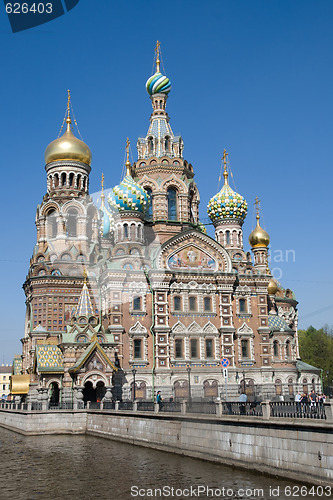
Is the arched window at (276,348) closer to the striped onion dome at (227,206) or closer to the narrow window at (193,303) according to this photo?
the narrow window at (193,303)

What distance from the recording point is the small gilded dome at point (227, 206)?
131 ft

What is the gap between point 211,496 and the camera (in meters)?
13.4

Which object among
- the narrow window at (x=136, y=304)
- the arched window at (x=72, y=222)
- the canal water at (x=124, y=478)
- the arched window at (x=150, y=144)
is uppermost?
the arched window at (x=150, y=144)

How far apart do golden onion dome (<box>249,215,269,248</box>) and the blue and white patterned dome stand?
9194 mm

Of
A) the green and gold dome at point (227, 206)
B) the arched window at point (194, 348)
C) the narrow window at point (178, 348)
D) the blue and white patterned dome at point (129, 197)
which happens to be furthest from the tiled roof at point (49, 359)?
A: the green and gold dome at point (227, 206)

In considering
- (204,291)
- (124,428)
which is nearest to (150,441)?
(124,428)

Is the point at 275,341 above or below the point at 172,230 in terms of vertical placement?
below

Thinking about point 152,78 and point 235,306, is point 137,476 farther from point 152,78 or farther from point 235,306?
point 152,78

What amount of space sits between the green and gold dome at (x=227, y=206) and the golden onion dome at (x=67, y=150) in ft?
34.0

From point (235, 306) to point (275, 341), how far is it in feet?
15.9

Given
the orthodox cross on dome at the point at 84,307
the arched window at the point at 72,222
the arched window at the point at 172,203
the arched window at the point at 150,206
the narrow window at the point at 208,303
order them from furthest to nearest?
the arched window at the point at 72,222 → the arched window at the point at 172,203 → the arched window at the point at 150,206 → the narrow window at the point at 208,303 → the orthodox cross on dome at the point at 84,307

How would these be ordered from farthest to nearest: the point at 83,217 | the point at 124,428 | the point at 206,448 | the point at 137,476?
1. the point at 83,217
2. the point at 124,428
3. the point at 206,448
4. the point at 137,476

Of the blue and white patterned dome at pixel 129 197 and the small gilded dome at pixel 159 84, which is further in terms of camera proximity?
the small gilded dome at pixel 159 84

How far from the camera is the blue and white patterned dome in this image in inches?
1458
